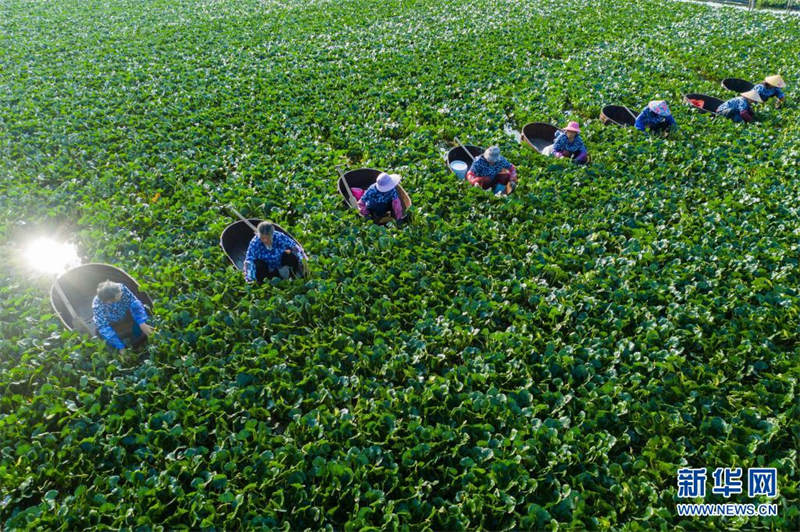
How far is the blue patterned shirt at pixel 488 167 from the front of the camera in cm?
870

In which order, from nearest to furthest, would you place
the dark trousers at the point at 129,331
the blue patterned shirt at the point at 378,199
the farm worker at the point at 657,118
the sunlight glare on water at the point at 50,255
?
the dark trousers at the point at 129,331 < the sunlight glare on water at the point at 50,255 < the blue patterned shirt at the point at 378,199 < the farm worker at the point at 657,118

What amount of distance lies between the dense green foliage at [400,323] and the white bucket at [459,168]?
0.34m

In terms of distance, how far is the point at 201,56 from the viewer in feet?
52.6

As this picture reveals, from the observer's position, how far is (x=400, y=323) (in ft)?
20.4

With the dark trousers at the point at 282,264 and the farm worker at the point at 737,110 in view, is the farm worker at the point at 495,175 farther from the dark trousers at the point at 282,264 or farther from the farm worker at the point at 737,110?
the farm worker at the point at 737,110

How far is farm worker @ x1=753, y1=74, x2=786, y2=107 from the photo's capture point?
12367 mm

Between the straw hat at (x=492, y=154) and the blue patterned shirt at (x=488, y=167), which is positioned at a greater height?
the straw hat at (x=492, y=154)

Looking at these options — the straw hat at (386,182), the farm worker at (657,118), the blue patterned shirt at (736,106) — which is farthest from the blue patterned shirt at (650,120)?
the straw hat at (386,182)

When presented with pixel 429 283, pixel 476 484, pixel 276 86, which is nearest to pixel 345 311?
pixel 429 283

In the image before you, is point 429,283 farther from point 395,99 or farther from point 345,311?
point 395,99

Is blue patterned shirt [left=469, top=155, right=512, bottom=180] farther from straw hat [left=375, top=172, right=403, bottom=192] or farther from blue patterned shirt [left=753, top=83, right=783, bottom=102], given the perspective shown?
blue patterned shirt [left=753, top=83, right=783, bottom=102]

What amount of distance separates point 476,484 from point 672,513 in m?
1.73

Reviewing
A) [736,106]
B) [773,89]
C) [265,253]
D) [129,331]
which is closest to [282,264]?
[265,253]

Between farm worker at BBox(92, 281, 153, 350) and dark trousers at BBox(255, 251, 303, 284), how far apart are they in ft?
4.79
